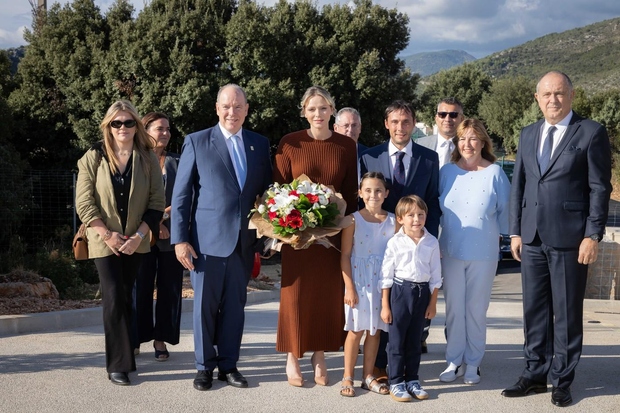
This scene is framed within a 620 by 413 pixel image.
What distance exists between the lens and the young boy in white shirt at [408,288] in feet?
17.2

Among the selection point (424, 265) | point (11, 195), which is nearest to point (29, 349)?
point (424, 265)

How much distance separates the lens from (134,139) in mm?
5777

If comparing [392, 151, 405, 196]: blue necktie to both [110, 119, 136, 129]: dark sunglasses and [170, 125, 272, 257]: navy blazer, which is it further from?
[110, 119, 136, 129]: dark sunglasses

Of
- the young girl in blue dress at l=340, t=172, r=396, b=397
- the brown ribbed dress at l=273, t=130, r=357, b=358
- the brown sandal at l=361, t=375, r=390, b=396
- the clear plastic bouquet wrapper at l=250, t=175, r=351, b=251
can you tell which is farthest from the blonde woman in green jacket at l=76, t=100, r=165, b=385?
the brown sandal at l=361, t=375, r=390, b=396

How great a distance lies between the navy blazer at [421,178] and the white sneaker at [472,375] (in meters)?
1.19

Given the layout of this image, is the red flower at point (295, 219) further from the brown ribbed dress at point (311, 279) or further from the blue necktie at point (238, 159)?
the blue necktie at point (238, 159)

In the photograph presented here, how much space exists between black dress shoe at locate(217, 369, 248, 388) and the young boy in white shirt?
121cm

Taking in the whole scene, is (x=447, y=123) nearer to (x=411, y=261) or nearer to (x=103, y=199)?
(x=411, y=261)

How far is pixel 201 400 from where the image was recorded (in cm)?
507

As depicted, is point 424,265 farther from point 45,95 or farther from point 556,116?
point 45,95

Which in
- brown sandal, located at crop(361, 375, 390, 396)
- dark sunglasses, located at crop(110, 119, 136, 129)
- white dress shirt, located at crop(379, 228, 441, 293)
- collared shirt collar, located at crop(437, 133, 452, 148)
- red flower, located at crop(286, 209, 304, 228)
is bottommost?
brown sandal, located at crop(361, 375, 390, 396)

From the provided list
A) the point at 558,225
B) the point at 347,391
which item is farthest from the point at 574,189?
the point at 347,391

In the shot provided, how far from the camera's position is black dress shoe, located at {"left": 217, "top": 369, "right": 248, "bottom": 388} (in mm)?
5410

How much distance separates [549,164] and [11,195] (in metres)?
11.7
